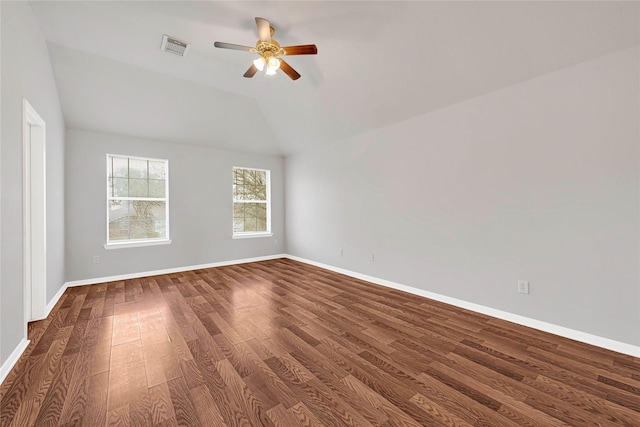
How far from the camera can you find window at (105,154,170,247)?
14.9 ft

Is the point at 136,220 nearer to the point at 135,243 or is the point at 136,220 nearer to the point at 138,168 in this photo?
the point at 135,243

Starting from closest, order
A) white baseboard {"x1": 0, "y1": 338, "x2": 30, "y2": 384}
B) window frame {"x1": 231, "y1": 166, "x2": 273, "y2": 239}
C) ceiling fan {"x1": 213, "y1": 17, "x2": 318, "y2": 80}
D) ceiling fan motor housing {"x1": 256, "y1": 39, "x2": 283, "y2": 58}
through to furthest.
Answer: white baseboard {"x1": 0, "y1": 338, "x2": 30, "y2": 384} < ceiling fan {"x1": 213, "y1": 17, "x2": 318, "y2": 80} < ceiling fan motor housing {"x1": 256, "y1": 39, "x2": 283, "y2": 58} < window frame {"x1": 231, "y1": 166, "x2": 273, "y2": 239}

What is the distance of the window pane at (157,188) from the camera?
16.0ft

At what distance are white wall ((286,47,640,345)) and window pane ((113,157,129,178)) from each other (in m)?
4.30

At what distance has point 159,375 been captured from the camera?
6.07 ft

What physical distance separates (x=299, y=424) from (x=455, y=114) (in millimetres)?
3524

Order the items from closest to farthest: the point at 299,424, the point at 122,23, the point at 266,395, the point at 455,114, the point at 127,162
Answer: the point at 299,424 → the point at 266,395 → the point at 122,23 → the point at 455,114 → the point at 127,162

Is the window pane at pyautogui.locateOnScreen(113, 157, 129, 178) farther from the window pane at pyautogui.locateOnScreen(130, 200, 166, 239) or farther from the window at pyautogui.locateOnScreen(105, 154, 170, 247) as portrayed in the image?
the window pane at pyautogui.locateOnScreen(130, 200, 166, 239)

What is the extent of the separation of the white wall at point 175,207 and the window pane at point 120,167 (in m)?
0.18

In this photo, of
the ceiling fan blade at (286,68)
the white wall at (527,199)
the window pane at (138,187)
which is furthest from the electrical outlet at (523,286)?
the window pane at (138,187)

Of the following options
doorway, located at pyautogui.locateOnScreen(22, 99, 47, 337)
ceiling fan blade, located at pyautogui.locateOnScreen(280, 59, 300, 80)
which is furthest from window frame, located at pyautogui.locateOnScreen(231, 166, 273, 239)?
ceiling fan blade, located at pyautogui.locateOnScreen(280, 59, 300, 80)

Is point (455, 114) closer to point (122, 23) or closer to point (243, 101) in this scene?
point (243, 101)

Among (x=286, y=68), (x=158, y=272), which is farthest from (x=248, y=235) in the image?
(x=286, y=68)

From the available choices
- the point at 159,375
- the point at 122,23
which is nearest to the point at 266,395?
the point at 159,375
